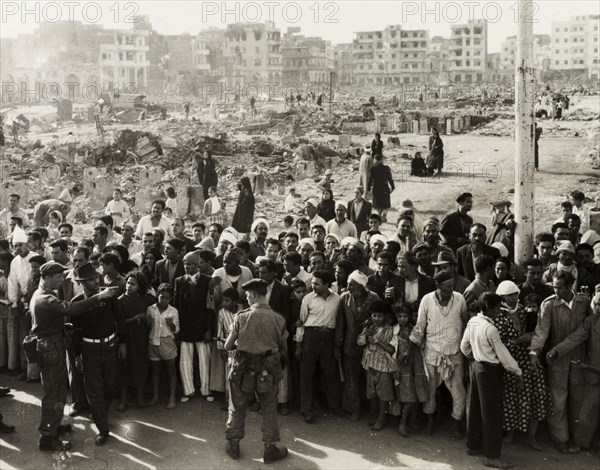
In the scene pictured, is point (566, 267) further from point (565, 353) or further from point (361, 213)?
point (361, 213)

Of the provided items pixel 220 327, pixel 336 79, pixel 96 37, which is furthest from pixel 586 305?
pixel 336 79

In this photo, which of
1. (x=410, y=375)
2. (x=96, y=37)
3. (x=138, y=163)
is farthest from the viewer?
(x=96, y=37)

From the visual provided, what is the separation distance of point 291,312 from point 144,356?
65.3 inches

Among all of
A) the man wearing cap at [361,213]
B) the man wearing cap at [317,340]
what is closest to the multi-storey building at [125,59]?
the man wearing cap at [361,213]

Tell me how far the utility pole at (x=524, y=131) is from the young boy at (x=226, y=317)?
3376 mm

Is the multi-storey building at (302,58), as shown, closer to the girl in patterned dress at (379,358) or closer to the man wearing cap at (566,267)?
the man wearing cap at (566,267)

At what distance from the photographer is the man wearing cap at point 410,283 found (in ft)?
23.5

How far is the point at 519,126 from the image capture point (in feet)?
26.0

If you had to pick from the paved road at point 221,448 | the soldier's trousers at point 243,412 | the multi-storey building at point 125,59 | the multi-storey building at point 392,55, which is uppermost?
the multi-storey building at point 392,55

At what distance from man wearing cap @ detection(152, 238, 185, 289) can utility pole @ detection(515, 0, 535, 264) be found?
395 centimetres

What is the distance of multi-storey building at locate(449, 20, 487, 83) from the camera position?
105188mm

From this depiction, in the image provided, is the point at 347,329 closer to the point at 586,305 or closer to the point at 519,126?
the point at 586,305

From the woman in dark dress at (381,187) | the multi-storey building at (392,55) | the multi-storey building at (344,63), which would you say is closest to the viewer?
the woman in dark dress at (381,187)

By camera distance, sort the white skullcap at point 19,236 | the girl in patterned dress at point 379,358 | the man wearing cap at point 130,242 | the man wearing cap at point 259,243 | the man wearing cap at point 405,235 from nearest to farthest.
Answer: the girl in patterned dress at point 379,358, the white skullcap at point 19,236, the man wearing cap at point 405,235, the man wearing cap at point 259,243, the man wearing cap at point 130,242
